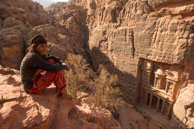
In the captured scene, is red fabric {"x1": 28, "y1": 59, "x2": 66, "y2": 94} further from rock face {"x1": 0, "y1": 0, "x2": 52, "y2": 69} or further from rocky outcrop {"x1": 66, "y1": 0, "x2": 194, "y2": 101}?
rock face {"x1": 0, "y1": 0, "x2": 52, "y2": 69}

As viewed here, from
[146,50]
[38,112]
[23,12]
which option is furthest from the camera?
[23,12]

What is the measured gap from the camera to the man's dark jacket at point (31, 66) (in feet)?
7.83

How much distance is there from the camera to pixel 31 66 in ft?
8.17

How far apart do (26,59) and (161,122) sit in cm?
1255

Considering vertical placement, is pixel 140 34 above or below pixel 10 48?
above

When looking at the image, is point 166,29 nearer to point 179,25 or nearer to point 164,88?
point 179,25

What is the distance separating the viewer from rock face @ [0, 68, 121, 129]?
2018 mm

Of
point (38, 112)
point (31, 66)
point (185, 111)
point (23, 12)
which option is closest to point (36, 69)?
point (31, 66)

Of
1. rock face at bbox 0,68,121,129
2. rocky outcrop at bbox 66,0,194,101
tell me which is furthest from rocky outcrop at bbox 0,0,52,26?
rock face at bbox 0,68,121,129

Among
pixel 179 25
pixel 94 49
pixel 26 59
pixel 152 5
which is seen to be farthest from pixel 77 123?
pixel 94 49

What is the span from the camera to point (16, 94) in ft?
8.63

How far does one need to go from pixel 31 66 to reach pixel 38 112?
0.97 metres

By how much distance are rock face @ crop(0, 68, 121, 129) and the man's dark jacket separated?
0.36 m

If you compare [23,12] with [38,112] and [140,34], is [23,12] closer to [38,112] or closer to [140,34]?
[140,34]
